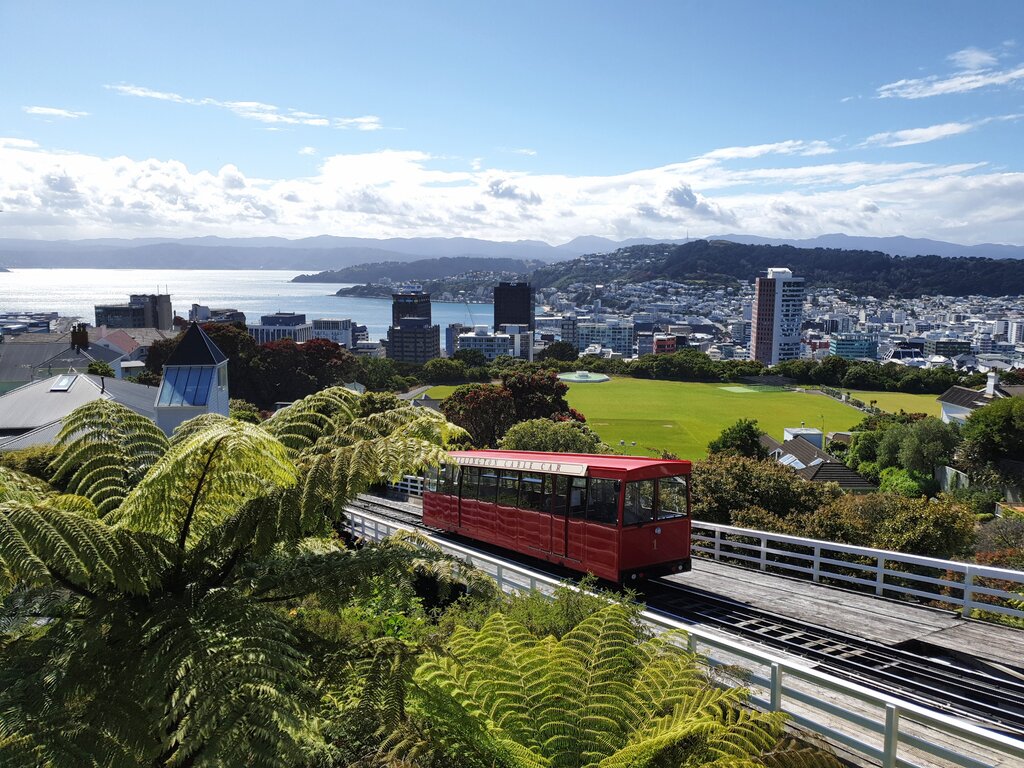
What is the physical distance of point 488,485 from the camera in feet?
46.9

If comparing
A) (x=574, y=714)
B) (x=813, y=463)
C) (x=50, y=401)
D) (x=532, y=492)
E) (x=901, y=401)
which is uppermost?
(x=574, y=714)

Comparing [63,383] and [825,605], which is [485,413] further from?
[825,605]

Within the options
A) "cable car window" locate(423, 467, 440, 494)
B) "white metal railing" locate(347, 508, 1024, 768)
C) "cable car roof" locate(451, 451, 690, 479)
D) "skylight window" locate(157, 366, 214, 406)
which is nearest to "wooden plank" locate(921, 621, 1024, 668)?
"white metal railing" locate(347, 508, 1024, 768)

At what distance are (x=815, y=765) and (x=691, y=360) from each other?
10463cm

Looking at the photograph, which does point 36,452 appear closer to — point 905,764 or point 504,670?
point 504,670

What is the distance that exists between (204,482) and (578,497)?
7.72 meters

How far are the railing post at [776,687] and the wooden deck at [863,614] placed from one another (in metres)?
A: 3.36

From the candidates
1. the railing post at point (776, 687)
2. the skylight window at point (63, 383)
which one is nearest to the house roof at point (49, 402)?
the skylight window at point (63, 383)

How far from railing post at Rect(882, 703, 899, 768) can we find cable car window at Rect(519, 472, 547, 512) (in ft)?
24.3

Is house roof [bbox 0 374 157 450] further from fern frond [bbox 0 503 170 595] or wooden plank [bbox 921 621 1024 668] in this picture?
wooden plank [bbox 921 621 1024 668]

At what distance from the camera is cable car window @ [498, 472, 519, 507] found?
43.8 feet

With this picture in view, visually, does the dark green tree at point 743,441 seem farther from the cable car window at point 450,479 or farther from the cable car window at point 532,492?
the cable car window at point 532,492

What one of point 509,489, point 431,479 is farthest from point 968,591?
point 431,479

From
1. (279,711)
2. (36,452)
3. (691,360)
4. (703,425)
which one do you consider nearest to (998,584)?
(279,711)
